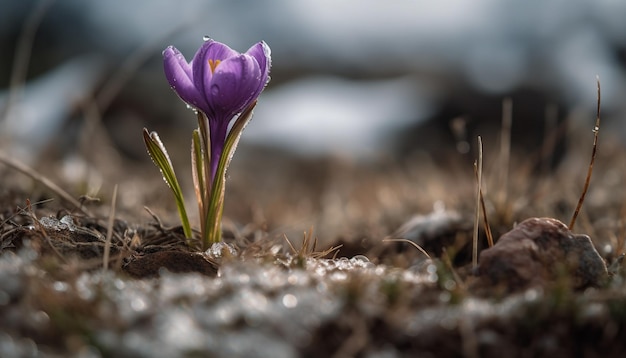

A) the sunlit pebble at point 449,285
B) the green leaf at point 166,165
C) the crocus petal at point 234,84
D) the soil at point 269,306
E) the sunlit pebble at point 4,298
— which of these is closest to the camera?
Result: the soil at point 269,306

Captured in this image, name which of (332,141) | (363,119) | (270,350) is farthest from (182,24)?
(363,119)

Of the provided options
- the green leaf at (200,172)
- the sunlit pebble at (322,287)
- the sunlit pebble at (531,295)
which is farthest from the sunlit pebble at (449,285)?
the green leaf at (200,172)

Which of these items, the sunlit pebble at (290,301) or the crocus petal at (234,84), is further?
the crocus petal at (234,84)

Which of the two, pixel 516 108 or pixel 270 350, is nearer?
pixel 270 350

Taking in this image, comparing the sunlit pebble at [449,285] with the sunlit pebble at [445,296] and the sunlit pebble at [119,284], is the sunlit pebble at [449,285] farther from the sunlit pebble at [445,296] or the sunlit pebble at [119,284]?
the sunlit pebble at [119,284]

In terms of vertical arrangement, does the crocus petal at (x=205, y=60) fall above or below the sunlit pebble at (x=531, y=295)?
above

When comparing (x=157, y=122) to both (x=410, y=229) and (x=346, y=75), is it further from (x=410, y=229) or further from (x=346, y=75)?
(x=410, y=229)

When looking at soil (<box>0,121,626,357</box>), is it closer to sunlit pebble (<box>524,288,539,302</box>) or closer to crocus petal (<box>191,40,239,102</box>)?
sunlit pebble (<box>524,288,539,302</box>)

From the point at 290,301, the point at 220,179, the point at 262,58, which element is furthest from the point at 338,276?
the point at 262,58
